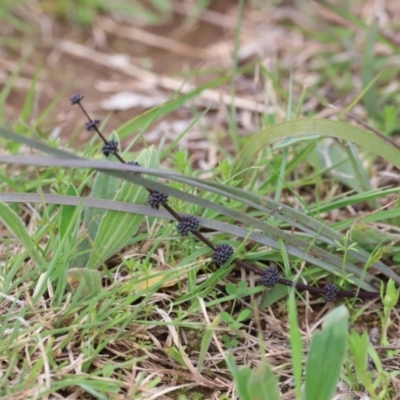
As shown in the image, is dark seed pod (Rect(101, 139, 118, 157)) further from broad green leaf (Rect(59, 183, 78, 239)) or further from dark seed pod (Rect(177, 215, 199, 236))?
dark seed pod (Rect(177, 215, 199, 236))

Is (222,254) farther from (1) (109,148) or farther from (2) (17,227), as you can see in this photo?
(2) (17,227)

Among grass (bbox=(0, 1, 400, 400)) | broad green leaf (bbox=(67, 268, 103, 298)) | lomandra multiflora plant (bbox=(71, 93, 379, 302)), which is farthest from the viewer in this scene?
lomandra multiflora plant (bbox=(71, 93, 379, 302))

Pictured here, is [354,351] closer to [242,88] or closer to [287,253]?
[287,253]

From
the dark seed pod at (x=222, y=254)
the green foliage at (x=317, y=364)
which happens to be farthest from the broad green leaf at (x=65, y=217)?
the green foliage at (x=317, y=364)

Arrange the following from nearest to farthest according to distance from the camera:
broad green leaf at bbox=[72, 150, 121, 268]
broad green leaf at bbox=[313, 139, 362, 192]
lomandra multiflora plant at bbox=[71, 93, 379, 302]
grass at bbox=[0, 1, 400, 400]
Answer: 1. grass at bbox=[0, 1, 400, 400]
2. lomandra multiflora plant at bbox=[71, 93, 379, 302]
3. broad green leaf at bbox=[72, 150, 121, 268]
4. broad green leaf at bbox=[313, 139, 362, 192]

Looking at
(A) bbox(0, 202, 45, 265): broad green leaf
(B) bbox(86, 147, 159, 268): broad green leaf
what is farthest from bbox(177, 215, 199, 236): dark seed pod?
(A) bbox(0, 202, 45, 265): broad green leaf

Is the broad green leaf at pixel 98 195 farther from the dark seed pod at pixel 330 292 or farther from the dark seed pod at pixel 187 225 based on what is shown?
the dark seed pod at pixel 330 292

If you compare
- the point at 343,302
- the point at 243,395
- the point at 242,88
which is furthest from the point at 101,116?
the point at 243,395

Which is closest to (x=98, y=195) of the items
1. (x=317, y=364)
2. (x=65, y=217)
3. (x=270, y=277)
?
(x=65, y=217)
